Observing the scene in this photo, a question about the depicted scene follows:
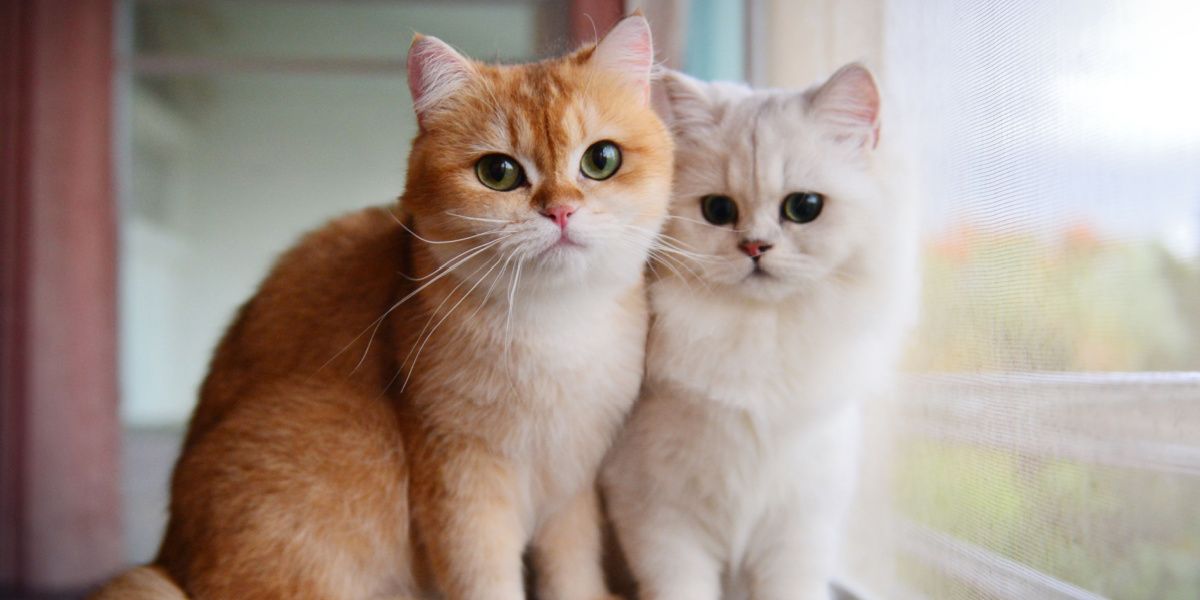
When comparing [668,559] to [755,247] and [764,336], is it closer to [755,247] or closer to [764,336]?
[764,336]

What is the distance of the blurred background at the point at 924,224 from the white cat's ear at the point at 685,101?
231 mm

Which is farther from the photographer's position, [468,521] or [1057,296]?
[468,521]

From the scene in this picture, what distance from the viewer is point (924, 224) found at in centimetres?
116

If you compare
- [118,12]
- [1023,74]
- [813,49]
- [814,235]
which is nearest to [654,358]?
[814,235]

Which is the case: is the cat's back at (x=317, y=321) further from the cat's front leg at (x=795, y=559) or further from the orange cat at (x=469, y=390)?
the cat's front leg at (x=795, y=559)

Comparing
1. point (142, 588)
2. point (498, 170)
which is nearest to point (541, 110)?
point (498, 170)

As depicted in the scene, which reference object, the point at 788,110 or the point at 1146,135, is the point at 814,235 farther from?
the point at 1146,135

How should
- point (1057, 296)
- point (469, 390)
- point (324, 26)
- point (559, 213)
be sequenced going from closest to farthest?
1. point (1057, 296)
2. point (559, 213)
3. point (469, 390)
4. point (324, 26)

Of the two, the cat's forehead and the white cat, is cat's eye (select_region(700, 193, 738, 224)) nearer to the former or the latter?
the white cat

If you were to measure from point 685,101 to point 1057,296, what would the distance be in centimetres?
55

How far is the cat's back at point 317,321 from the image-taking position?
121 centimetres

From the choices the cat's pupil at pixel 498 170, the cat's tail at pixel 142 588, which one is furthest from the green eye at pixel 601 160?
the cat's tail at pixel 142 588

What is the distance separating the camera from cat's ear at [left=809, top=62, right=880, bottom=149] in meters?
1.07

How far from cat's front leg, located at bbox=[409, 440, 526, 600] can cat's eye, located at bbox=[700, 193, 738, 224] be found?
0.43 metres
